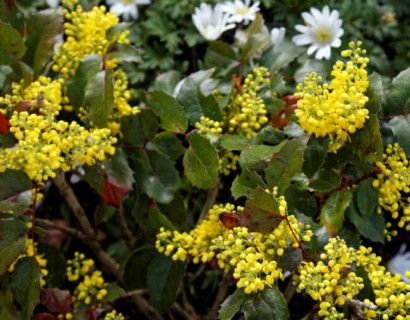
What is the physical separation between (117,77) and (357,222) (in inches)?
28.4

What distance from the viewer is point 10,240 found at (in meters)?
1.01

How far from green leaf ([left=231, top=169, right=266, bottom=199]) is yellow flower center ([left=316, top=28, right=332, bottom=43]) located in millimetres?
675

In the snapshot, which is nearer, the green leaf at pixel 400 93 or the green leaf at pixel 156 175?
the green leaf at pixel 400 93

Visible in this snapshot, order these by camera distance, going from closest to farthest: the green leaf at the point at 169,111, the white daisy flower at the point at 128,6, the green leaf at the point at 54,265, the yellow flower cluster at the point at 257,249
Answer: the yellow flower cluster at the point at 257,249 → the green leaf at the point at 169,111 → the green leaf at the point at 54,265 → the white daisy flower at the point at 128,6

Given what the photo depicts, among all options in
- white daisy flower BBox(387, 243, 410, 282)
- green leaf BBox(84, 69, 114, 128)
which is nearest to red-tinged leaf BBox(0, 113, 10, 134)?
green leaf BBox(84, 69, 114, 128)

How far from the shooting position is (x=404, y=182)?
3.13ft

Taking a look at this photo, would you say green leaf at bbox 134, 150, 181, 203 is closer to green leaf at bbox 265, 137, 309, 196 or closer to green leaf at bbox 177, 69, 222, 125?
green leaf at bbox 177, 69, 222, 125

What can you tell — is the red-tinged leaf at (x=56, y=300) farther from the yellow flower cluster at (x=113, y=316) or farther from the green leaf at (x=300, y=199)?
the green leaf at (x=300, y=199)

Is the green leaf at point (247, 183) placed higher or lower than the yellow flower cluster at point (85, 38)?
lower

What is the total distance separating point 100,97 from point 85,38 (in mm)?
220

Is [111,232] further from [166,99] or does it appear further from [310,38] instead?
[310,38]

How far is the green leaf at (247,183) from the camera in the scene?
92 centimetres

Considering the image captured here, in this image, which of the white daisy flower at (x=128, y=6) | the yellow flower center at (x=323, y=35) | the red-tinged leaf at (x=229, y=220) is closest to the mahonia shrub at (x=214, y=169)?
the red-tinged leaf at (x=229, y=220)

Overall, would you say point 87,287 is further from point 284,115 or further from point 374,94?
point 374,94
